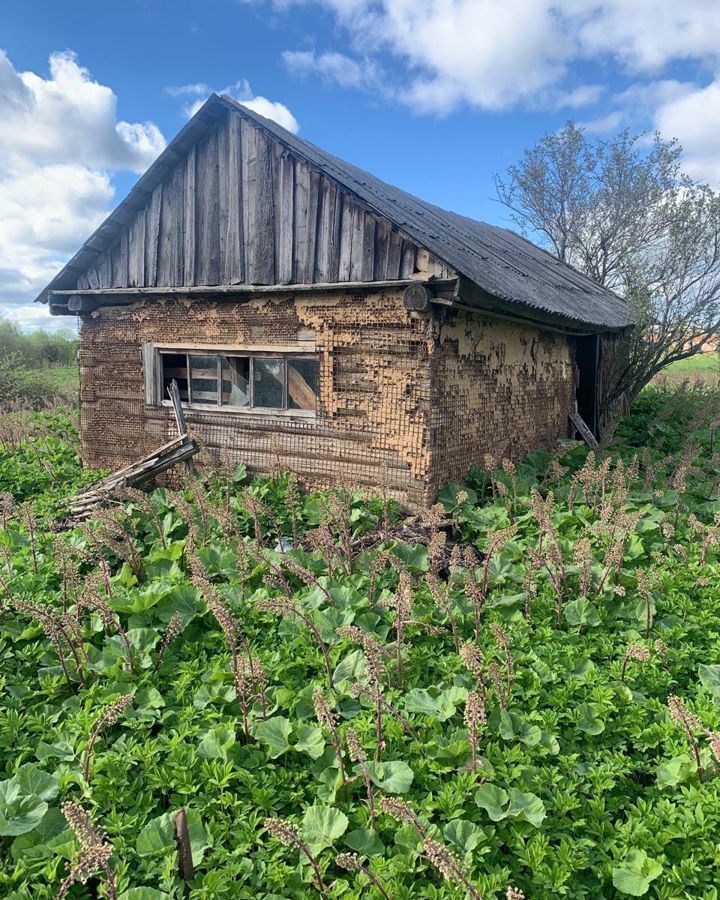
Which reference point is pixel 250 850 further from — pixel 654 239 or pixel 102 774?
pixel 654 239

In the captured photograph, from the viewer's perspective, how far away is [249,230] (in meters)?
7.91

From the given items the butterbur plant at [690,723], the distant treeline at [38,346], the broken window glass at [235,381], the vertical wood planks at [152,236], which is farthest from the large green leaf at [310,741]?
the distant treeline at [38,346]

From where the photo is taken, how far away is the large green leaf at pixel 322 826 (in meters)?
2.95

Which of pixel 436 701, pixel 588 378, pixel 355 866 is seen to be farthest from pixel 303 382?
pixel 588 378

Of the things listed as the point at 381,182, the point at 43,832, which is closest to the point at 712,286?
the point at 381,182

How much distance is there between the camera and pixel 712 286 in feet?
49.2

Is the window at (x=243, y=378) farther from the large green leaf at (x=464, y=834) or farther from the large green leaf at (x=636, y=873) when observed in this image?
the large green leaf at (x=636, y=873)

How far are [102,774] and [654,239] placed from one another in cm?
2012

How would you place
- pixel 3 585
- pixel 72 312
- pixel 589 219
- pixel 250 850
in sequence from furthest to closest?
pixel 589 219 < pixel 72 312 < pixel 3 585 < pixel 250 850

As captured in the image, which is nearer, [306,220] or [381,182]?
[306,220]

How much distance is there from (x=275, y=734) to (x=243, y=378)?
18.5ft

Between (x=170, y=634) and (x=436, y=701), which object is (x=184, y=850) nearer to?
(x=170, y=634)

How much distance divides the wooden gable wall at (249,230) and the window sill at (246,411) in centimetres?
163

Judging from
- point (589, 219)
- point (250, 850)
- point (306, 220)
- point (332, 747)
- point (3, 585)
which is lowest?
point (250, 850)
